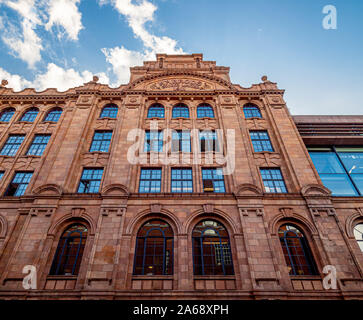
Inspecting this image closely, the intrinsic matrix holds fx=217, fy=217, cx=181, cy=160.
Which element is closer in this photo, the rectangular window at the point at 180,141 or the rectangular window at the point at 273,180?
the rectangular window at the point at 273,180

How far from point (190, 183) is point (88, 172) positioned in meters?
7.58

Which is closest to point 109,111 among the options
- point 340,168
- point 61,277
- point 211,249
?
point 61,277

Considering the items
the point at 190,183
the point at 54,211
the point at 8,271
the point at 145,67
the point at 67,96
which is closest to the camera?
the point at 8,271

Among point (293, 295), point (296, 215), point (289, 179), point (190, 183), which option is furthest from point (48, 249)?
point (289, 179)

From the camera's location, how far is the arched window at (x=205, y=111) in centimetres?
2012

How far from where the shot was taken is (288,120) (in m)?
18.4

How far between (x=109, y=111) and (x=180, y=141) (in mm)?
7919

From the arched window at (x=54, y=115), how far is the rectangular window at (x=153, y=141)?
29.8ft

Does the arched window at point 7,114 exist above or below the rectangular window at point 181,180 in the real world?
above

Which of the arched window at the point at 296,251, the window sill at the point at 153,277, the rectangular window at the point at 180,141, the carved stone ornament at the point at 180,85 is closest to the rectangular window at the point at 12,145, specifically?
the carved stone ornament at the point at 180,85

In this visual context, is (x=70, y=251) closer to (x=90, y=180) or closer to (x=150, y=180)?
(x=90, y=180)

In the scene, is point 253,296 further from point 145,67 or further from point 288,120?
point 145,67

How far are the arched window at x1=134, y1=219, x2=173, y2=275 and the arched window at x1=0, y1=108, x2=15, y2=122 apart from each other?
17.8 metres

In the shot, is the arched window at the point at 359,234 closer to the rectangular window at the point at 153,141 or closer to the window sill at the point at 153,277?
the window sill at the point at 153,277
